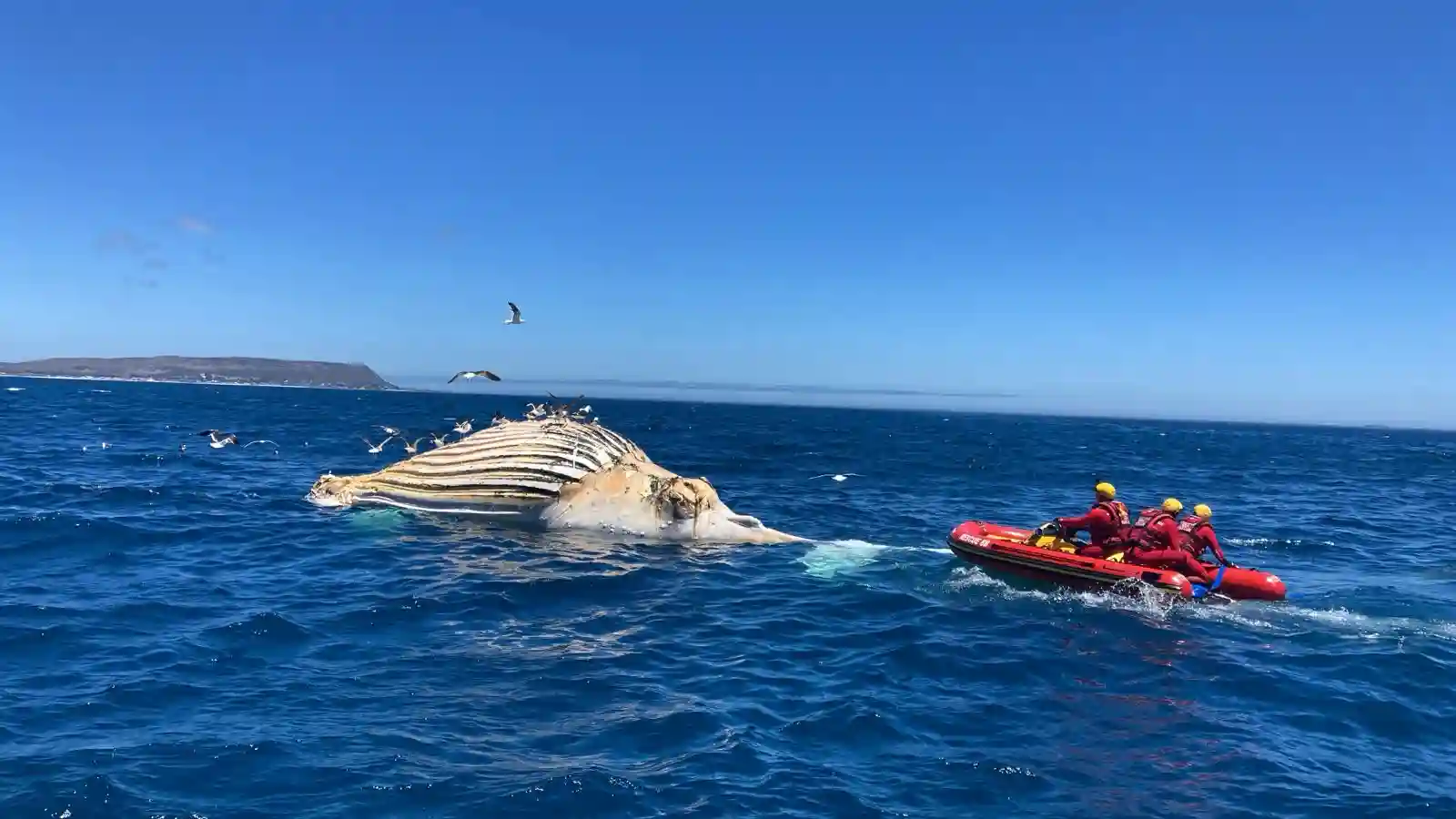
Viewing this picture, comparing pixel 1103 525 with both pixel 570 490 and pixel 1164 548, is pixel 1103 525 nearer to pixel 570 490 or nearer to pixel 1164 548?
pixel 1164 548

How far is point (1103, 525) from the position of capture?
54.6 feet

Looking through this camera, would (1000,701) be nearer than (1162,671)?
Yes

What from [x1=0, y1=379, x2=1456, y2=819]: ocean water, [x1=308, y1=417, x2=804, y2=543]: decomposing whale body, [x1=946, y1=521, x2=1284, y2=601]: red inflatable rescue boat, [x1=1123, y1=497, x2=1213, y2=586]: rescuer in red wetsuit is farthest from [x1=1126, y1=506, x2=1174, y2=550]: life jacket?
[x1=308, y1=417, x2=804, y2=543]: decomposing whale body

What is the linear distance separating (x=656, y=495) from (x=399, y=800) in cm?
1139

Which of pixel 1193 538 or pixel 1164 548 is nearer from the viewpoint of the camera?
pixel 1164 548

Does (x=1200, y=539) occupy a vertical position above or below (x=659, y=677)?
above

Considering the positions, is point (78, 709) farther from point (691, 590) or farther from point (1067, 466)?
point (1067, 466)

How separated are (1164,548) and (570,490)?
1228cm

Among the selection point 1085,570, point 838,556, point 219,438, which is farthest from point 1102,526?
point 219,438

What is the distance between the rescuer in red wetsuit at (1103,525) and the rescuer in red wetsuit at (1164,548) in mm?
302

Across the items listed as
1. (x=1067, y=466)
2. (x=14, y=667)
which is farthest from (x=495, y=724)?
(x=1067, y=466)

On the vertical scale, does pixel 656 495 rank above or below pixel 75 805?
above

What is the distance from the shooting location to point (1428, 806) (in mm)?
7676

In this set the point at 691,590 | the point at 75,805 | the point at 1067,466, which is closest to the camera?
the point at 75,805
